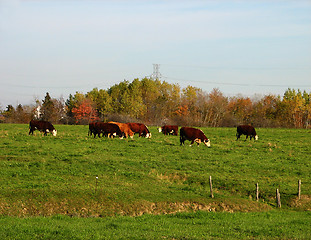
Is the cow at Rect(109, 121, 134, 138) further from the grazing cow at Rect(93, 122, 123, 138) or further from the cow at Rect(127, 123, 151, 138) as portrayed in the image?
the grazing cow at Rect(93, 122, 123, 138)

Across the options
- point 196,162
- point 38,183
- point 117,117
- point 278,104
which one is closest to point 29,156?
point 38,183

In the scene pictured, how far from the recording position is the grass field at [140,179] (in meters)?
19.0

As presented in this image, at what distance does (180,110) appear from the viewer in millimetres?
117188

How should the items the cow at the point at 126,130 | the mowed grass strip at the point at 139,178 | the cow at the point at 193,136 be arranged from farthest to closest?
the cow at the point at 126,130 → the cow at the point at 193,136 → the mowed grass strip at the point at 139,178

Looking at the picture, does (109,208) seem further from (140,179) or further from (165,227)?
(140,179)

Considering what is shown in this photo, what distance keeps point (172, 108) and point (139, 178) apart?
310ft

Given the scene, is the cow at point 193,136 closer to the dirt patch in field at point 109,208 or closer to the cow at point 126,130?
the cow at point 126,130

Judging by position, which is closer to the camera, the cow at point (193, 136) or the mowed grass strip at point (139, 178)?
the mowed grass strip at point (139, 178)

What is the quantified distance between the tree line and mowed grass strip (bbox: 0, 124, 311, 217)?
7602 centimetres

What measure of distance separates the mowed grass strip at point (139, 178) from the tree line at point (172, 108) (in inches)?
2993

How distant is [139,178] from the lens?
24219 millimetres

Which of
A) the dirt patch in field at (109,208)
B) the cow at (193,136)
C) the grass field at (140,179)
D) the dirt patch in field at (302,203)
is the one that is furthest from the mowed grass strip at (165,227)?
the cow at (193,136)

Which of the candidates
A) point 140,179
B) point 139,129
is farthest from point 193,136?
point 140,179

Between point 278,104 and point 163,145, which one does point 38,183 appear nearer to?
point 163,145
